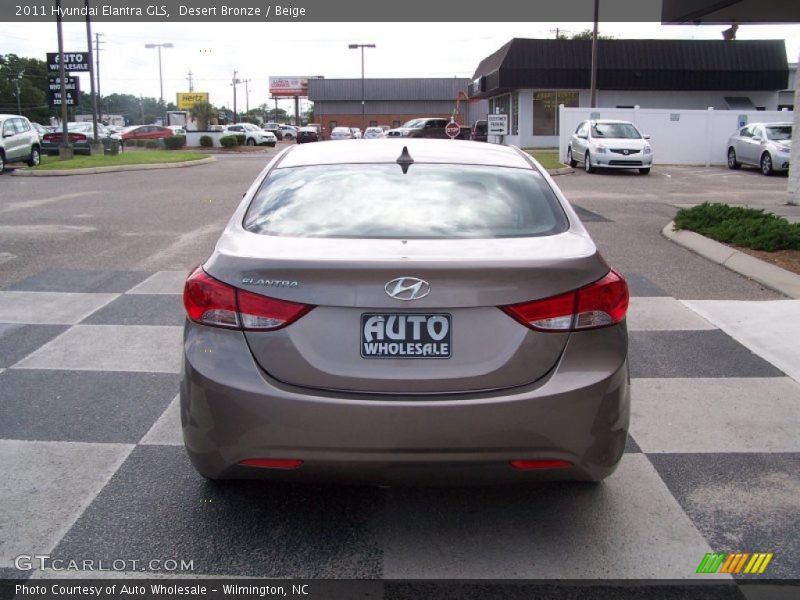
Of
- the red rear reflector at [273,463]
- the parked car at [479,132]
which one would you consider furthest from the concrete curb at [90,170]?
the red rear reflector at [273,463]

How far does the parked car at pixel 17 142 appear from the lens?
25031 mm

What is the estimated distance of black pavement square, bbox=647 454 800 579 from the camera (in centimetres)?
364

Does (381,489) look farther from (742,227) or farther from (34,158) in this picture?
(34,158)

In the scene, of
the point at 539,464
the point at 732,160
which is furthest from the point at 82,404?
the point at 732,160

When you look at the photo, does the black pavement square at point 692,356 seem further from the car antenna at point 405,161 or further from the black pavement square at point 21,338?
the black pavement square at point 21,338

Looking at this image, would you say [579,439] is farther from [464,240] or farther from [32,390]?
[32,390]

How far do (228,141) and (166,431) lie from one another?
4448cm

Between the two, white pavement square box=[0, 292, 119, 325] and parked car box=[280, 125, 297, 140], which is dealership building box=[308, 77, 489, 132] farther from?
white pavement square box=[0, 292, 119, 325]

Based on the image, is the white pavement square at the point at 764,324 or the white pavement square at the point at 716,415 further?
the white pavement square at the point at 764,324

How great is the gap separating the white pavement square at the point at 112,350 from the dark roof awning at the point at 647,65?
3704 cm

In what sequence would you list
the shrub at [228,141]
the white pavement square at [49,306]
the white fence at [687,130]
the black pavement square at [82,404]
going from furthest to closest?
the shrub at [228,141]
the white fence at [687,130]
the white pavement square at [49,306]
the black pavement square at [82,404]

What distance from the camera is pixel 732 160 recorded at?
2775cm

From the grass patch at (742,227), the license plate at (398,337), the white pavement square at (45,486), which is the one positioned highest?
the license plate at (398,337)

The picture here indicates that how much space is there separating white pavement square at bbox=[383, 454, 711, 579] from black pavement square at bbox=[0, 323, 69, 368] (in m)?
3.60
